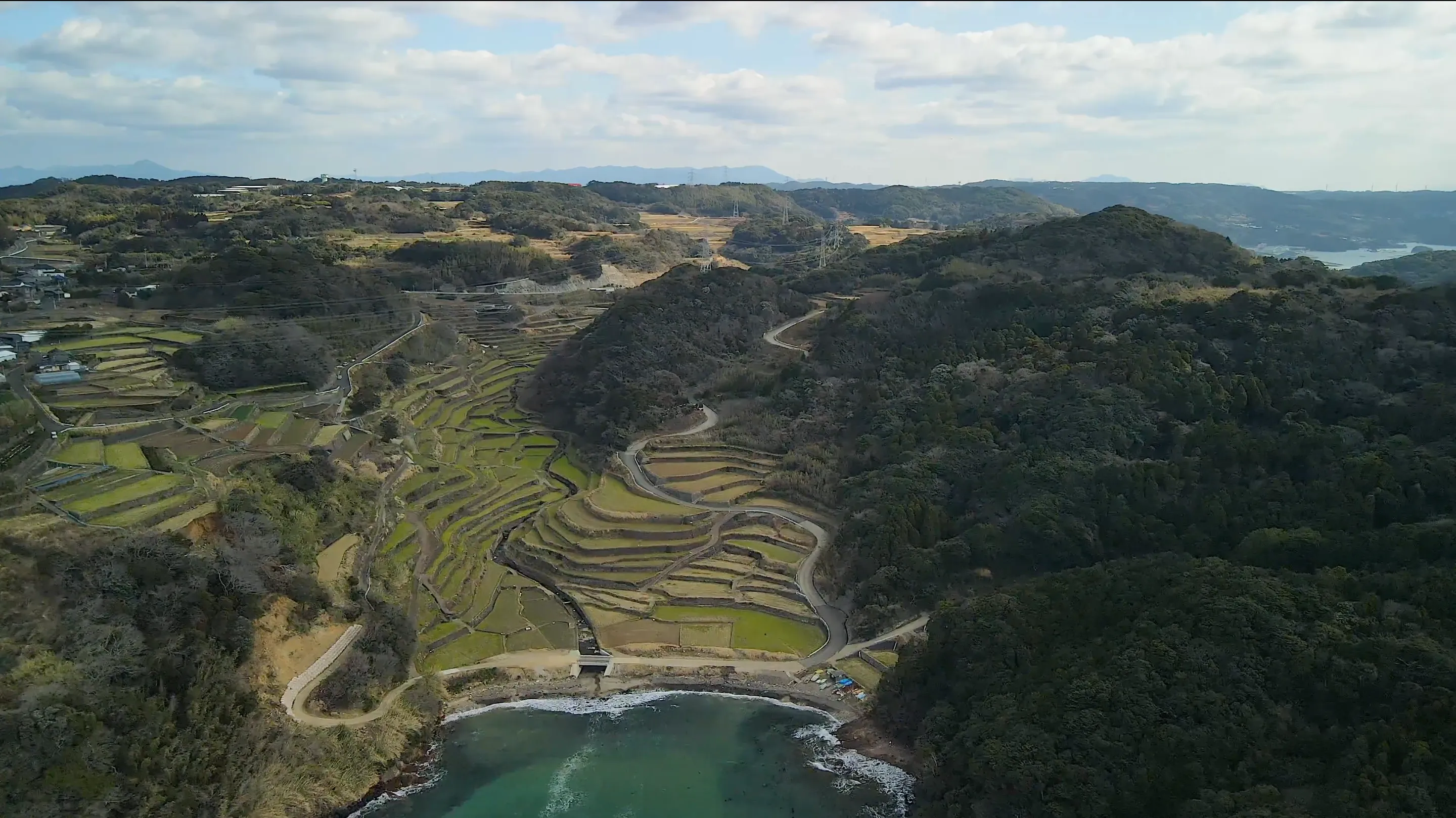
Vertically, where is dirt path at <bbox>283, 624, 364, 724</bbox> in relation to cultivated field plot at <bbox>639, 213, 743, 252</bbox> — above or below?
below

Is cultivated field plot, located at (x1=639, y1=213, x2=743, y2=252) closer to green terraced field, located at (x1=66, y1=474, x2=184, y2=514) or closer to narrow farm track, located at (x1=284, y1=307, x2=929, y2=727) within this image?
narrow farm track, located at (x1=284, y1=307, x2=929, y2=727)

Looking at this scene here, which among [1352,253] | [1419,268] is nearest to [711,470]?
[1419,268]

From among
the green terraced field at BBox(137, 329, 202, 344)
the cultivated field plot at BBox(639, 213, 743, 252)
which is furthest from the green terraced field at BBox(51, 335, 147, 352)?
the cultivated field plot at BBox(639, 213, 743, 252)

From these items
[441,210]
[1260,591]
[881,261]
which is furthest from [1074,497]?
[441,210]

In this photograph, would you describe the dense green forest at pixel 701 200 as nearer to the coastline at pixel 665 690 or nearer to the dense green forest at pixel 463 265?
the dense green forest at pixel 463 265

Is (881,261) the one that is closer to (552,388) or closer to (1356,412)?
(552,388)

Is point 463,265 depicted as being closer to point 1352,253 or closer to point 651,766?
point 651,766
